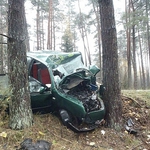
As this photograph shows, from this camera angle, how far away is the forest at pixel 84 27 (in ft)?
45.6

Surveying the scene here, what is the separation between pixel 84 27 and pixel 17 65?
1893 centimetres

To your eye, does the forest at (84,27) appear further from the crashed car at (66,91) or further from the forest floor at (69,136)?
the forest floor at (69,136)

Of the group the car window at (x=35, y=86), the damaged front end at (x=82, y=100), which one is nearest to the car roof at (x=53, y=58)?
the car window at (x=35, y=86)

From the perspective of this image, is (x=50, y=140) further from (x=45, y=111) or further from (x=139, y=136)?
(x=139, y=136)

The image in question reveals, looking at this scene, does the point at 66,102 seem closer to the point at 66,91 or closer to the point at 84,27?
the point at 66,91

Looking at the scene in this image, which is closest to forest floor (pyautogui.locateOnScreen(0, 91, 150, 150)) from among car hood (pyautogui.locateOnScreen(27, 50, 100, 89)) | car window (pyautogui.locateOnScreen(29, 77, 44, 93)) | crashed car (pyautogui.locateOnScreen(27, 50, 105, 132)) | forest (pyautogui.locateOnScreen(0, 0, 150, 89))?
crashed car (pyautogui.locateOnScreen(27, 50, 105, 132))

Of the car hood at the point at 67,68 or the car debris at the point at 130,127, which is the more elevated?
the car hood at the point at 67,68

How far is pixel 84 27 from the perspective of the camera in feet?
71.9

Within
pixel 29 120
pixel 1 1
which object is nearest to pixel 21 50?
pixel 29 120

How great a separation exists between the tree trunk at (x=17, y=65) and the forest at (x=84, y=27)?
27.3 ft

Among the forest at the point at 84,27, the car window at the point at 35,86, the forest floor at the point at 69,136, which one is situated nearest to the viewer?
the forest floor at the point at 69,136

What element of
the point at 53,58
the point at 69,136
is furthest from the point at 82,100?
the point at 53,58

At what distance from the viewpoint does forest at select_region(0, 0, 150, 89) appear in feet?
45.6

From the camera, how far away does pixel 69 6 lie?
2470cm
